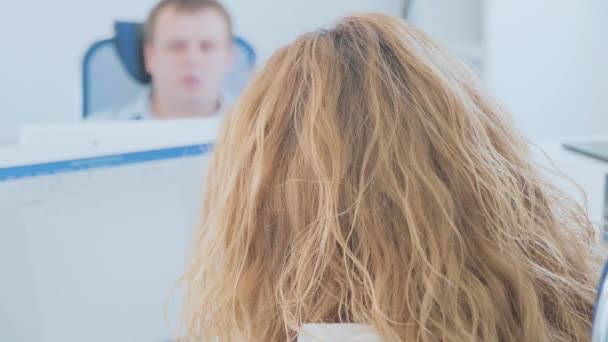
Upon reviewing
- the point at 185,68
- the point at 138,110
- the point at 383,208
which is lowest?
the point at 138,110

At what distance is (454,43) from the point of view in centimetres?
199

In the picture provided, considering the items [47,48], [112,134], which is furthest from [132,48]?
[112,134]

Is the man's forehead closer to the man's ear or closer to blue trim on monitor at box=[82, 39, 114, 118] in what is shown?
the man's ear

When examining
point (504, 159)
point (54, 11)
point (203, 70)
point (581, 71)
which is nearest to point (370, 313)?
point (504, 159)

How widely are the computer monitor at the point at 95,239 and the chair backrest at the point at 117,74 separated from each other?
0.99 meters

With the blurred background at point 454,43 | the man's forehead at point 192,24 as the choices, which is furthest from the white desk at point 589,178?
the man's forehead at point 192,24

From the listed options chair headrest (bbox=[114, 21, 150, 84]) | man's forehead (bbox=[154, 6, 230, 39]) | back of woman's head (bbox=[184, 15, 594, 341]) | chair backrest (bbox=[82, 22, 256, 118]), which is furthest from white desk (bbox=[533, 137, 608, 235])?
chair headrest (bbox=[114, 21, 150, 84])

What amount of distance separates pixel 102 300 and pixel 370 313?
0.35 metres

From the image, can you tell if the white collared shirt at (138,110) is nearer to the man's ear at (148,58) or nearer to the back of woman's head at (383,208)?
the man's ear at (148,58)

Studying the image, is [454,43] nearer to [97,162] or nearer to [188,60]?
[188,60]

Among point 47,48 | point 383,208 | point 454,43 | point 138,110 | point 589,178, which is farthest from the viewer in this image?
point 47,48

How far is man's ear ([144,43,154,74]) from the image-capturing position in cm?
174

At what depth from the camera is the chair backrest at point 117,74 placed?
1.71 m

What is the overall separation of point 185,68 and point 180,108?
11 centimetres
